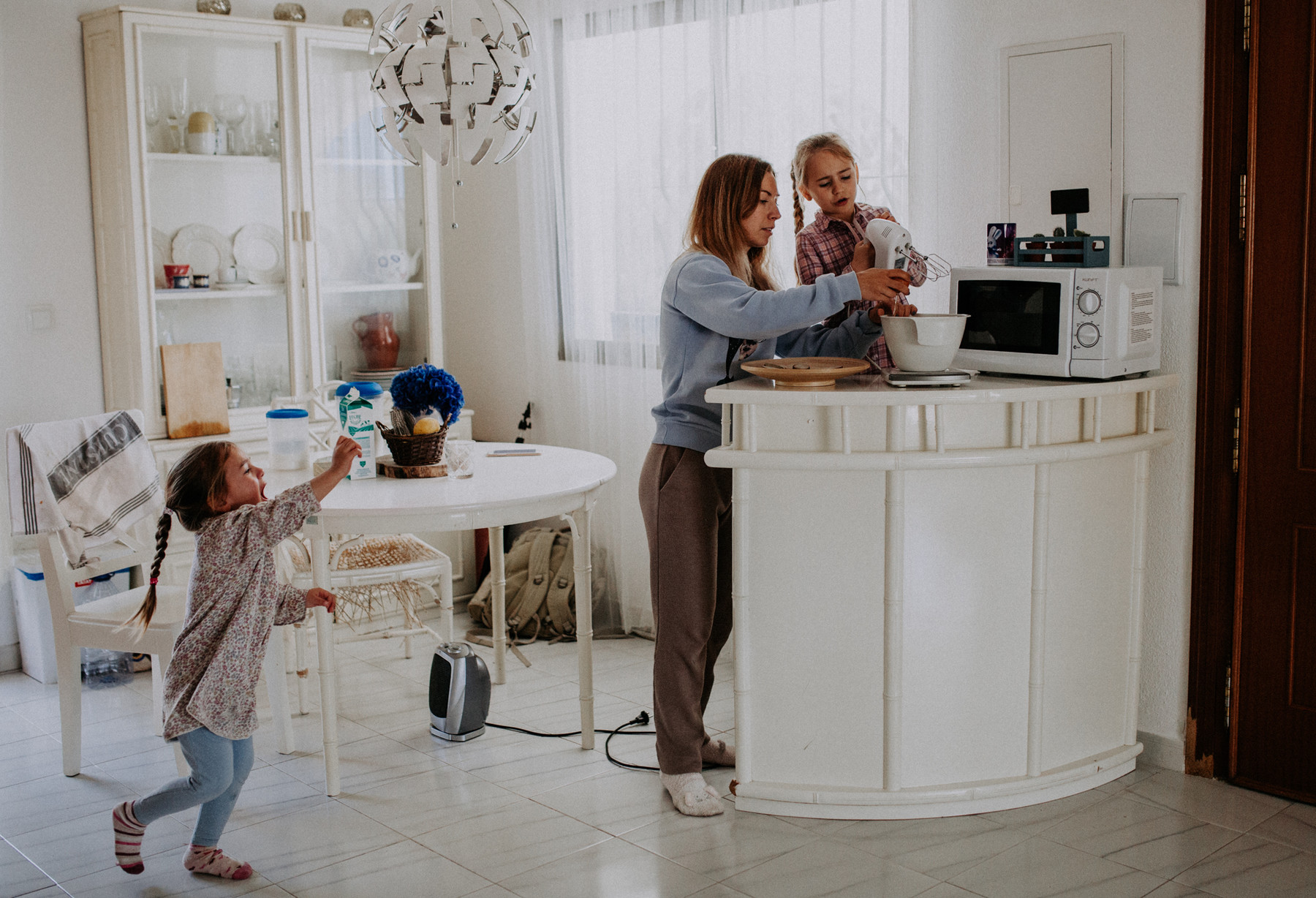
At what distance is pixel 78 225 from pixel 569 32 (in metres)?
1.78

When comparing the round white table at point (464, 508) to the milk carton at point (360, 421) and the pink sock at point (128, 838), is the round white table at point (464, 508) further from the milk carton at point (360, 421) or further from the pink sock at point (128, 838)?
the pink sock at point (128, 838)

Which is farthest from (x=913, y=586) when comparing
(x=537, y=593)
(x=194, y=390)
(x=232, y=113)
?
(x=232, y=113)

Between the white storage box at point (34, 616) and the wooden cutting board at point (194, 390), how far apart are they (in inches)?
19.8

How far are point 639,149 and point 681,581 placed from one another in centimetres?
184

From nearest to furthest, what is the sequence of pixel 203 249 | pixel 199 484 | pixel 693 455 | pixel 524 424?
pixel 199 484 < pixel 693 455 < pixel 203 249 < pixel 524 424

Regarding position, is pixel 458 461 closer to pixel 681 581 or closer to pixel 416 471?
pixel 416 471

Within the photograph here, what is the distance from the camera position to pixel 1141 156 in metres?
2.92

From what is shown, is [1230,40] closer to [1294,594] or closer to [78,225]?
[1294,594]

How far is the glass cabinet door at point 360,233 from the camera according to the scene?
4258mm

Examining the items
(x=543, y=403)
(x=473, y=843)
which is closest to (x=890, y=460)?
(x=473, y=843)

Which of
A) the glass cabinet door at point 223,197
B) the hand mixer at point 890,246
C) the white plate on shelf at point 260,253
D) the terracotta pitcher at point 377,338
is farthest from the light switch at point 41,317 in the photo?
the hand mixer at point 890,246

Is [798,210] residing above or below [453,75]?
below

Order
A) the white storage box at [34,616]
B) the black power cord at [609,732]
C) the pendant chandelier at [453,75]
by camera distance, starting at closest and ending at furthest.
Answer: the pendant chandelier at [453,75]
the black power cord at [609,732]
the white storage box at [34,616]

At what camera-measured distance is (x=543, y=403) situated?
15.0 feet
